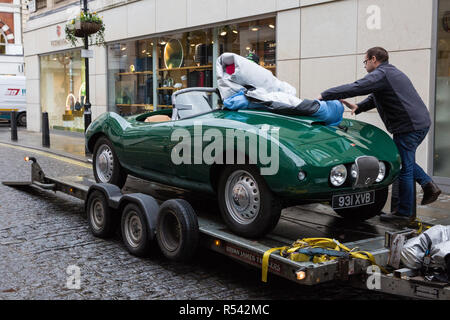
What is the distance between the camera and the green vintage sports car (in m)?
3.94

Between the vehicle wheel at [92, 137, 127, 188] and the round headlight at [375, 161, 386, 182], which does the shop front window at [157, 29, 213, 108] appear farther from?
the round headlight at [375, 161, 386, 182]

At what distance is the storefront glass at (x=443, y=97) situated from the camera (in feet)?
26.8

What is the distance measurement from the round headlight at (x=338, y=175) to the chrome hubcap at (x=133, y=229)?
6.17ft

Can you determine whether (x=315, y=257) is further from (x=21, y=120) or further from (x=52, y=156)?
(x=21, y=120)

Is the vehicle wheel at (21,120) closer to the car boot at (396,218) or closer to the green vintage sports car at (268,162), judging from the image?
the green vintage sports car at (268,162)

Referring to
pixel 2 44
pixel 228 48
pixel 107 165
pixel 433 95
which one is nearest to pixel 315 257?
pixel 107 165

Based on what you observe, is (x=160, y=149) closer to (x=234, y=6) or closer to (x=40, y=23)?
(x=234, y=6)

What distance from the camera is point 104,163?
625 centimetres

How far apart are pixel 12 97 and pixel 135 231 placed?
78.0ft

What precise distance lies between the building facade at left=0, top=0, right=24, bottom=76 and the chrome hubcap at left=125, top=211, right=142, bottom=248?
33994 mm

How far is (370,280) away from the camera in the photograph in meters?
3.44

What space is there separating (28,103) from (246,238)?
20338 mm

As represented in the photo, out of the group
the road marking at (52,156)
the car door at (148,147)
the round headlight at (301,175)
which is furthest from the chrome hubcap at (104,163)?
the road marking at (52,156)
